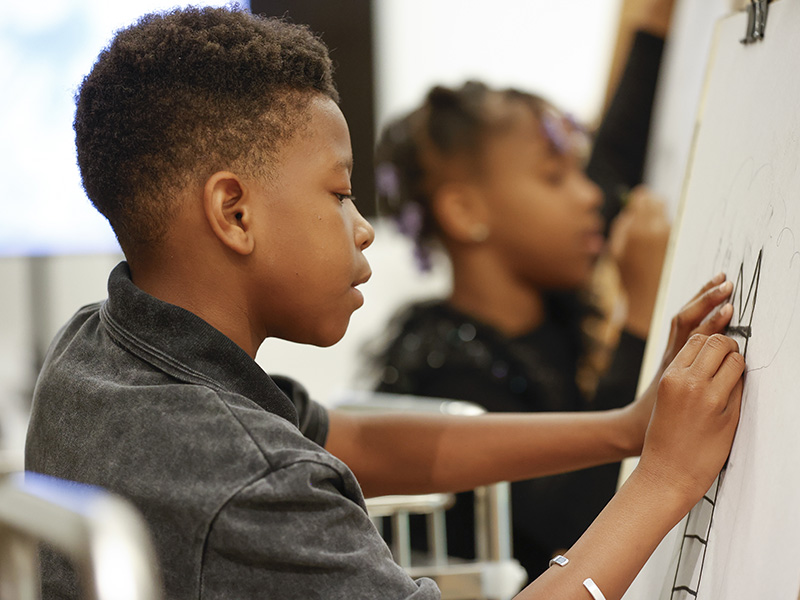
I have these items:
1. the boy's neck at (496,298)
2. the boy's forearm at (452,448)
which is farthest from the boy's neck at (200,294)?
the boy's neck at (496,298)

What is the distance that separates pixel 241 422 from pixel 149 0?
5.39ft

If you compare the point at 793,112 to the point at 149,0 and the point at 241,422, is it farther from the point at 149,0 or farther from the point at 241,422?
the point at 149,0

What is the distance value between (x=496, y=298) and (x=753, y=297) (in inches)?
36.8

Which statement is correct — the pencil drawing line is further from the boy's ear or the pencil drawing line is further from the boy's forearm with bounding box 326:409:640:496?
the boy's ear

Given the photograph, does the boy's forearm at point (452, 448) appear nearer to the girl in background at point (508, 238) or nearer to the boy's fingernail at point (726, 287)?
the boy's fingernail at point (726, 287)

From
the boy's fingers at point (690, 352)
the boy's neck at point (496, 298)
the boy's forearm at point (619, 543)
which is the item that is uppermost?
the boy's fingers at point (690, 352)

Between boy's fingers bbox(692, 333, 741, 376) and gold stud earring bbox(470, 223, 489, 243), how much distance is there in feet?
3.14

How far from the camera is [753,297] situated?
23.2 inches

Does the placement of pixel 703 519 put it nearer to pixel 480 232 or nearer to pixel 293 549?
pixel 293 549

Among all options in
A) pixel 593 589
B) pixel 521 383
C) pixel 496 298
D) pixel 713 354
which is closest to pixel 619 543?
pixel 593 589

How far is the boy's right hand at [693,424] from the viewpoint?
1.81 feet

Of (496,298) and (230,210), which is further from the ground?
(230,210)

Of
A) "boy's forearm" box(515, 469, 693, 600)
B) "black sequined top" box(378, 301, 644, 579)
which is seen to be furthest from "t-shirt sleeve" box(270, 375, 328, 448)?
"black sequined top" box(378, 301, 644, 579)

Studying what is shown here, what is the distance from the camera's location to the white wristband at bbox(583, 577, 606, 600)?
1.74ft
